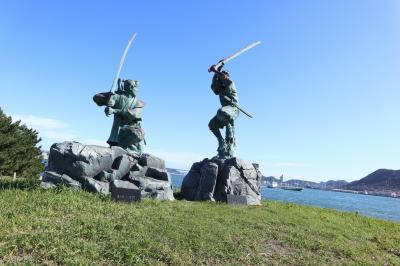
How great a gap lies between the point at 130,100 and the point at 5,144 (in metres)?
14.1

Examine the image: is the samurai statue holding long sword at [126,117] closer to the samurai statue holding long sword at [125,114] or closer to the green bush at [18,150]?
the samurai statue holding long sword at [125,114]

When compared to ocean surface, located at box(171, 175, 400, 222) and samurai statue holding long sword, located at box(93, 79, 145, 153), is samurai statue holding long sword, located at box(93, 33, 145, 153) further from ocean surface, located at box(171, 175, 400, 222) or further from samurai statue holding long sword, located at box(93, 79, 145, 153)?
ocean surface, located at box(171, 175, 400, 222)

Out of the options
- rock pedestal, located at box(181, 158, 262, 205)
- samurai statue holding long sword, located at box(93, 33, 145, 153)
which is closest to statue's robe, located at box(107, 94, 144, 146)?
samurai statue holding long sword, located at box(93, 33, 145, 153)

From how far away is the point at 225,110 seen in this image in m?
15.1

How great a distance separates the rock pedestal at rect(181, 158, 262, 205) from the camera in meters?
13.6

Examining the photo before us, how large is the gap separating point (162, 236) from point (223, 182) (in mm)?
6185

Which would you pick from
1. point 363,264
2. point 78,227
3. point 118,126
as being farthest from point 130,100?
point 363,264

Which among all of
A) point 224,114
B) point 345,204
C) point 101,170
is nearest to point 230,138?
point 224,114

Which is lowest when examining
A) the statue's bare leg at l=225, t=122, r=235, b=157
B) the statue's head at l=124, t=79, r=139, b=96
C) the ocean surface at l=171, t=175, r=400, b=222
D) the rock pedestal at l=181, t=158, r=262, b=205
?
the ocean surface at l=171, t=175, r=400, b=222

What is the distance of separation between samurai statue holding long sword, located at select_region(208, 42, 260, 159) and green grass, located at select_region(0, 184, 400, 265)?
417 centimetres

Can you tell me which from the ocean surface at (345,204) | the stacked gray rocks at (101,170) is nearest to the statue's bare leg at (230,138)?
the stacked gray rocks at (101,170)

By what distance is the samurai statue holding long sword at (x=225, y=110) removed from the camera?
1516 centimetres

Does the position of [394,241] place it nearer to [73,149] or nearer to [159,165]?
[159,165]

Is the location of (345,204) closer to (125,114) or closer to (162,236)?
(125,114)
